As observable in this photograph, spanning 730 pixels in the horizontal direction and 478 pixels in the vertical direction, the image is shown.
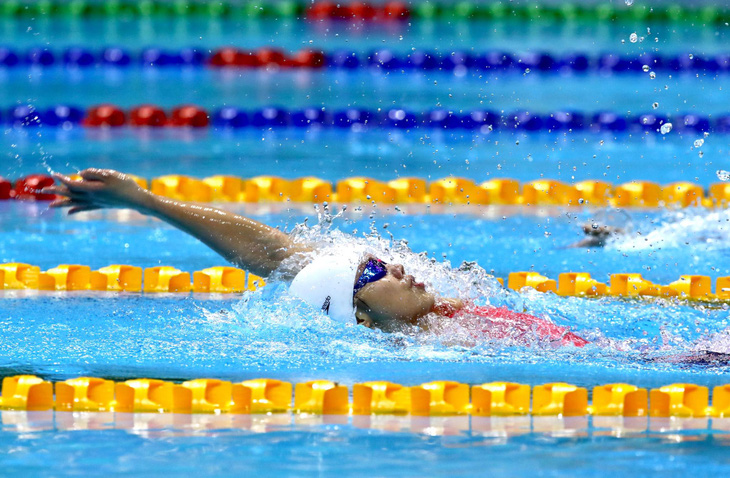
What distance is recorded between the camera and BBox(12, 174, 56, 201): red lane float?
589 cm

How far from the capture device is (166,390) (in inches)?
115

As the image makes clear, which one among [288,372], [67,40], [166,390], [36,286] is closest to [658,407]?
[288,372]

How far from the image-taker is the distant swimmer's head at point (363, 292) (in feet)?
11.2

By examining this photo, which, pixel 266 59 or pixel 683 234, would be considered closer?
pixel 683 234

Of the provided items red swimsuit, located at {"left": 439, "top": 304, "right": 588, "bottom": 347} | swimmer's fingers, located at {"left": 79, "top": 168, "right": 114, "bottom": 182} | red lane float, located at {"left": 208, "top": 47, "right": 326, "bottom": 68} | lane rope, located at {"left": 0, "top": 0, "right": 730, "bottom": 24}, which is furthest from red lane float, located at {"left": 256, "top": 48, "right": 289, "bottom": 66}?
swimmer's fingers, located at {"left": 79, "top": 168, "right": 114, "bottom": 182}

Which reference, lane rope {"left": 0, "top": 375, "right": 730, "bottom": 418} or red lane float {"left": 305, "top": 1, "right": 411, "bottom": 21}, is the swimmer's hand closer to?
lane rope {"left": 0, "top": 375, "right": 730, "bottom": 418}

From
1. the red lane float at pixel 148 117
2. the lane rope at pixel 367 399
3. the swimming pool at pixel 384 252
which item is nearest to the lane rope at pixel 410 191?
the swimming pool at pixel 384 252

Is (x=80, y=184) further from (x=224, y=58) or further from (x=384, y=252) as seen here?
(x=224, y=58)

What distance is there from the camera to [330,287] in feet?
11.3

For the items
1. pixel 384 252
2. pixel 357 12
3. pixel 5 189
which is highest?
pixel 357 12

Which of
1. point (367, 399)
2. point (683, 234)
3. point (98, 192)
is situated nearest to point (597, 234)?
point (683, 234)

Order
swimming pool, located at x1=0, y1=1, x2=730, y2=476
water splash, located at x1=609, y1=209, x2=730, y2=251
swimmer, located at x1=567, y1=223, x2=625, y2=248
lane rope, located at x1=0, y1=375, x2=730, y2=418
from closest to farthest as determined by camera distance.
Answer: swimming pool, located at x1=0, y1=1, x2=730, y2=476
lane rope, located at x1=0, y1=375, x2=730, y2=418
swimmer, located at x1=567, y1=223, x2=625, y2=248
water splash, located at x1=609, y1=209, x2=730, y2=251

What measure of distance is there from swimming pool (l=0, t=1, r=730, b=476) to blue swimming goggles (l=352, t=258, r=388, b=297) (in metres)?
0.16

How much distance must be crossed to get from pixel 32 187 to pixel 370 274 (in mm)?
3007
